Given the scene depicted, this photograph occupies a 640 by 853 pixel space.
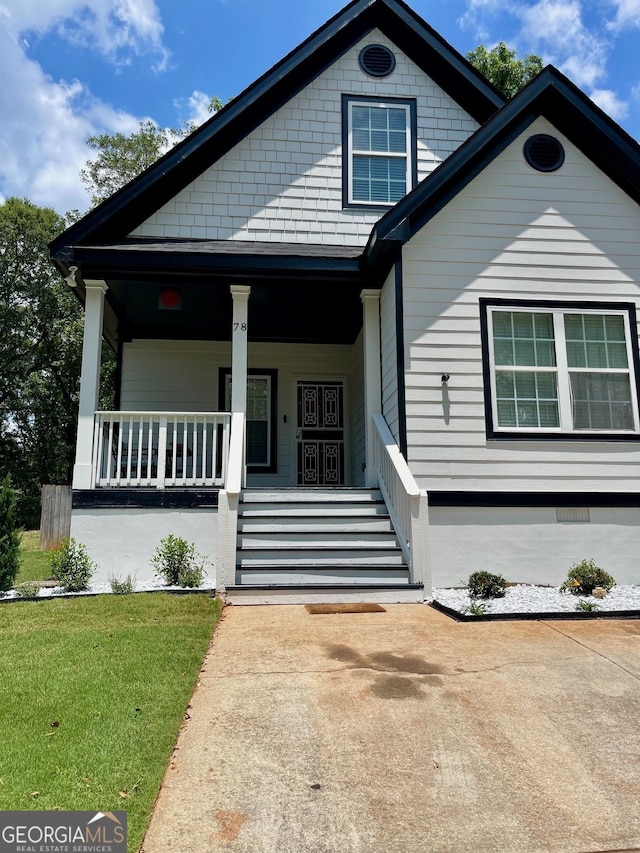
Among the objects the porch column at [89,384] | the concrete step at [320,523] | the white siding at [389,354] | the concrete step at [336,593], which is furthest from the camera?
the white siding at [389,354]

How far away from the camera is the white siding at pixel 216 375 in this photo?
11.2 m

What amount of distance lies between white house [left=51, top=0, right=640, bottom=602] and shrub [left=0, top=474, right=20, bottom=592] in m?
0.75

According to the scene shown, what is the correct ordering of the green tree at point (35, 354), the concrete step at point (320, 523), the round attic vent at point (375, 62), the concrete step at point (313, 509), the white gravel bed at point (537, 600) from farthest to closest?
the green tree at point (35, 354) < the round attic vent at point (375, 62) < the concrete step at point (313, 509) < the concrete step at point (320, 523) < the white gravel bed at point (537, 600)

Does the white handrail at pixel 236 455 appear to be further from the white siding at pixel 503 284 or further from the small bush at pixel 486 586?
the small bush at pixel 486 586

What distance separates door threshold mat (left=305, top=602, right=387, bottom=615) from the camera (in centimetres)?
592

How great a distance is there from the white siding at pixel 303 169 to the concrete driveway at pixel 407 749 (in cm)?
674

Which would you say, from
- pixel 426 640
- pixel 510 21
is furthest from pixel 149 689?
pixel 510 21

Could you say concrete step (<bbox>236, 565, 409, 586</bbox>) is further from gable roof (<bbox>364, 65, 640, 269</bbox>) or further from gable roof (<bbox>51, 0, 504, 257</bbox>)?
gable roof (<bbox>51, 0, 504, 257</bbox>)

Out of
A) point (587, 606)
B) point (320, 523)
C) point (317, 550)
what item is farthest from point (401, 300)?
point (587, 606)

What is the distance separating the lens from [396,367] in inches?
315

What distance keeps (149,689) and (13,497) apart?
180 inches

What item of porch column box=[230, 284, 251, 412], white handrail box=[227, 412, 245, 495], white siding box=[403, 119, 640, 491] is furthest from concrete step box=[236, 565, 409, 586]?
porch column box=[230, 284, 251, 412]

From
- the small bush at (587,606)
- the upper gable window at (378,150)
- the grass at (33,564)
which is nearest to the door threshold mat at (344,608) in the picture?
the small bush at (587,606)

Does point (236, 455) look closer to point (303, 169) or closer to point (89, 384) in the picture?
point (89, 384)
